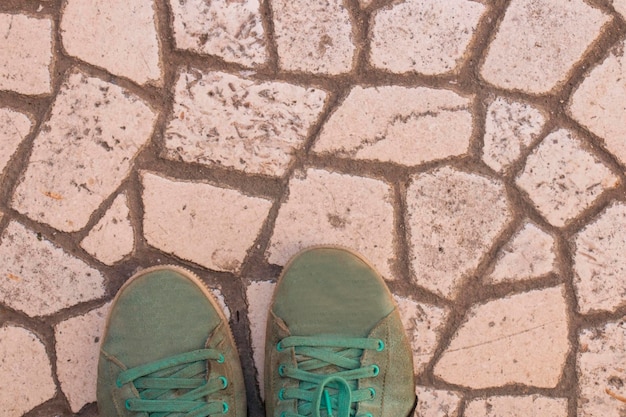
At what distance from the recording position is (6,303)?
2.35 metres

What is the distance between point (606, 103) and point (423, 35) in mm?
655

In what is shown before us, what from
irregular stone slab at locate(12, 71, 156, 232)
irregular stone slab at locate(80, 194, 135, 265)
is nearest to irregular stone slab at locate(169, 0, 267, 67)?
irregular stone slab at locate(12, 71, 156, 232)

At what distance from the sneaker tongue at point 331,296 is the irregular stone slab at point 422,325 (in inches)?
3.7

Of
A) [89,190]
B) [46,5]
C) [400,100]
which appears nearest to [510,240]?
[400,100]

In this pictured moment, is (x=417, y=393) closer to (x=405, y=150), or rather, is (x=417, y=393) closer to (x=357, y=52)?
(x=405, y=150)

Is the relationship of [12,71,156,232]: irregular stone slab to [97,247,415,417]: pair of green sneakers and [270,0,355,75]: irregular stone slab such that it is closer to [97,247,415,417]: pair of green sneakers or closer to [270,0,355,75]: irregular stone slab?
[97,247,415,417]: pair of green sneakers

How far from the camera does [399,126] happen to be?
2340mm

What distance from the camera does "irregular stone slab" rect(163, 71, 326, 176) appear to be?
2338 millimetres

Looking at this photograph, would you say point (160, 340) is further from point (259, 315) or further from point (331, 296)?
point (331, 296)

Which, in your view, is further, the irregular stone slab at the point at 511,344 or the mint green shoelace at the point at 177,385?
the irregular stone slab at the point at 511,344

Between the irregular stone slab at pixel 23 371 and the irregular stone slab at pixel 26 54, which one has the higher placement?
the irregular stone slab at pixel 26 54

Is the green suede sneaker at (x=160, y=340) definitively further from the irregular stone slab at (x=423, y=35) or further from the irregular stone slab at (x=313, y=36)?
the irregular stone slab at (x=423, y=35)

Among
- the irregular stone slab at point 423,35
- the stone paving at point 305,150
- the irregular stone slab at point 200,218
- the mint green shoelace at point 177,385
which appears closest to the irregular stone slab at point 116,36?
the stone paving at point 305,150

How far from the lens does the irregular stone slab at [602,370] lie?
237 cm
